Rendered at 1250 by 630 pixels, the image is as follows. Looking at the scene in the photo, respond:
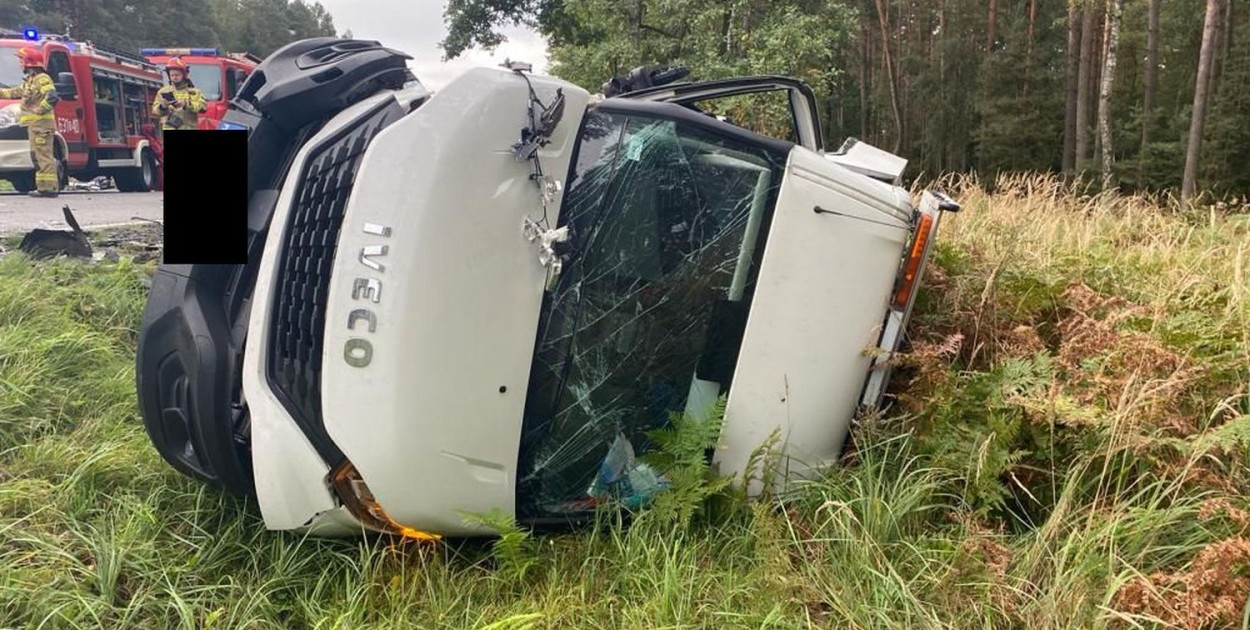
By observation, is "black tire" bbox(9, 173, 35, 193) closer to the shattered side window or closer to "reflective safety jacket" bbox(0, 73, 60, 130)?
"reflective safety jacket" bbox(0, 73, 60, 130)

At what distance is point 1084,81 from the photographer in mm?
16641

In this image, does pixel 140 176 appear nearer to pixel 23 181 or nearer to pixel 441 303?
pixel 23 181

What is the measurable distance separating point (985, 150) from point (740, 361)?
966 inches

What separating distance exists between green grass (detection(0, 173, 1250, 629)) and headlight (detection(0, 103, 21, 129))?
791cm

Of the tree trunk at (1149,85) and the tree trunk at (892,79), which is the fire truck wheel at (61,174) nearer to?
the tree trunk at (1149,85)

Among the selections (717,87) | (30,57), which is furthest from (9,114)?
(717,87)

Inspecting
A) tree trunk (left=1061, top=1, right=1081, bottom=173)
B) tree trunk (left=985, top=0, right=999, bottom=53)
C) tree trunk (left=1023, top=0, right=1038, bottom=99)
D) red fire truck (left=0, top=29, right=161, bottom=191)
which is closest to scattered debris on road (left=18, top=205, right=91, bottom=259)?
red fire truck (left=0, top=29, right=161, bottom=191)

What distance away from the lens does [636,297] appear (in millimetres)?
2275

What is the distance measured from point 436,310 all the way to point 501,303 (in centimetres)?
19

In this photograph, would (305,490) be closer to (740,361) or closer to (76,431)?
(740,361)

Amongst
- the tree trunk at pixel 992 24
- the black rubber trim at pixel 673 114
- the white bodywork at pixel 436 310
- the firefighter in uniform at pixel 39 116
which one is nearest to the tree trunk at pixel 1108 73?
the black rubber trim at pixel 673 114

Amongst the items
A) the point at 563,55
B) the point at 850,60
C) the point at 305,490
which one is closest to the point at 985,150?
the point at 850,60

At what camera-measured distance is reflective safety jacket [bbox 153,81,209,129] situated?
1248cm

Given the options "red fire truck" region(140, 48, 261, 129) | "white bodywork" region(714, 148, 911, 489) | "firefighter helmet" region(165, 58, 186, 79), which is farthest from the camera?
"red fire truck" region(140, 48, 261, 129)
